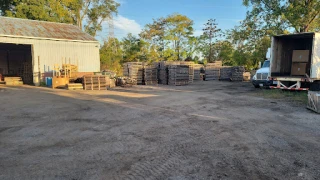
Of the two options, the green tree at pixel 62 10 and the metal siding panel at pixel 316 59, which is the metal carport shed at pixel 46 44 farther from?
the metal siding panel at pixel 316 59

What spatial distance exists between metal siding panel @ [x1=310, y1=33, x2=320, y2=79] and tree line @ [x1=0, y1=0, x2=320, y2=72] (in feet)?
29.1

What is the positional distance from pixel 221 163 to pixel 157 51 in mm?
39261

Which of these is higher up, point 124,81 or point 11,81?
point 124,81

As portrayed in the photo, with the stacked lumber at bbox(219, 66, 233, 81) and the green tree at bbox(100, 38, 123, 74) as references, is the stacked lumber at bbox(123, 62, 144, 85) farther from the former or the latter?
the green tree at bbox(100, 38, 123, 74)

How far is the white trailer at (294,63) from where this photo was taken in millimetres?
13408

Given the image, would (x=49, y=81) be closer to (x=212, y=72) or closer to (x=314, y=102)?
(x=314, y=102)

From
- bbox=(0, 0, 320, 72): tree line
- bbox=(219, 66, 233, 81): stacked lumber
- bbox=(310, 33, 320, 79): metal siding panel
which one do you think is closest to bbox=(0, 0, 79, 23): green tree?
bbox=(0, 0, 320, 72): tree line

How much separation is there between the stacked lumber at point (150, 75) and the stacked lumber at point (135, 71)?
0.50 metres

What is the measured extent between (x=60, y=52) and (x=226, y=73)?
2130cm

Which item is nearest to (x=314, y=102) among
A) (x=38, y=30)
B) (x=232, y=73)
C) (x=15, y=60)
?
(x=232, y=73)

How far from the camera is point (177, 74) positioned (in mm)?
22656

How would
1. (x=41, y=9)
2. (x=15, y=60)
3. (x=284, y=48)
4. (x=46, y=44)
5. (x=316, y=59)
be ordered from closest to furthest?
(x=316, y=59)
(x=284, y=48)
(x=46, y=44)
(x=15, y=60)
(x=41, y=9)

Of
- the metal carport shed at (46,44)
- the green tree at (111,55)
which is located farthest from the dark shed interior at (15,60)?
the green tree at (111,55)

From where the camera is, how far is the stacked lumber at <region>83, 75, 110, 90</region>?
18266 millimetres
